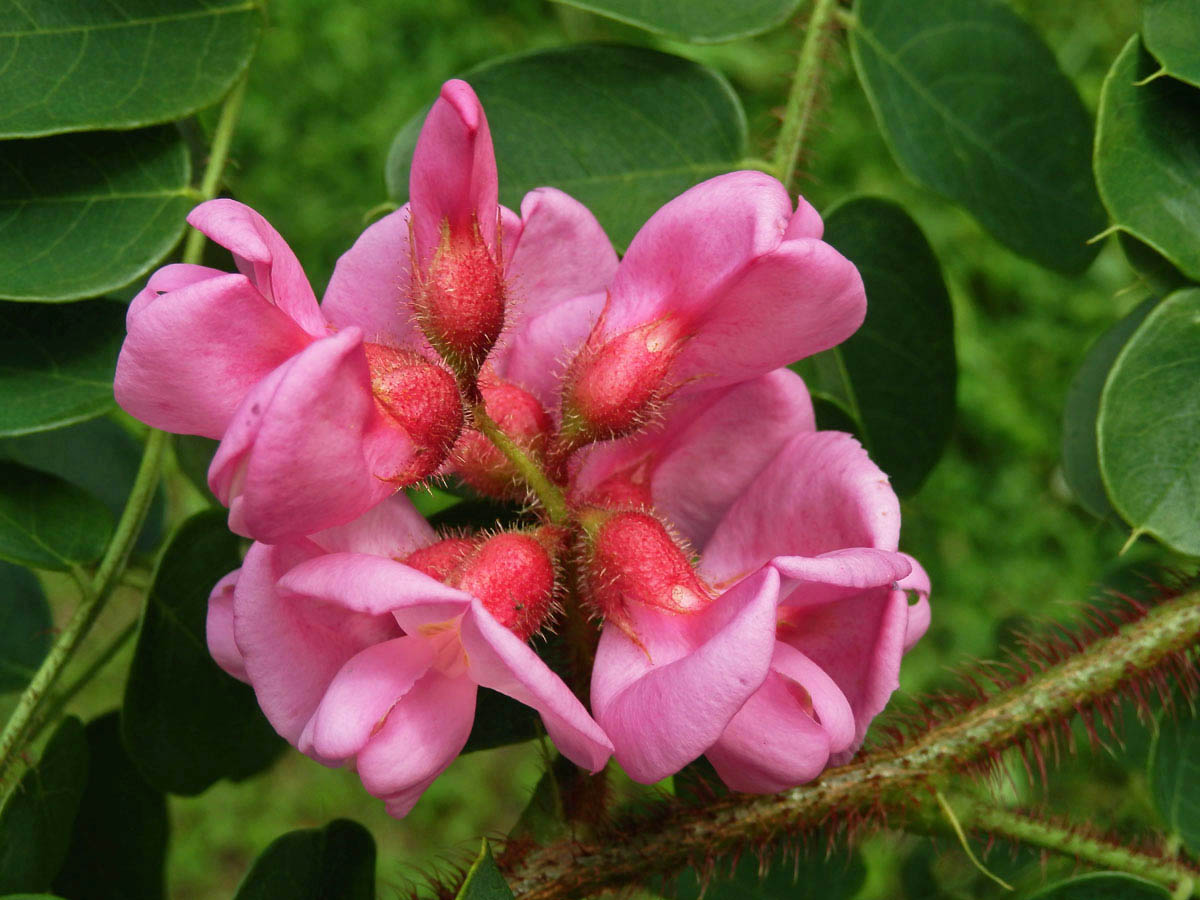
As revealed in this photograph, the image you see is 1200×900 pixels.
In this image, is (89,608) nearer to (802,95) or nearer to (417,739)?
(417,739)

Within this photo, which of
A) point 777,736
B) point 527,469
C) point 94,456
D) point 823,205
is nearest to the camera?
point 777,736

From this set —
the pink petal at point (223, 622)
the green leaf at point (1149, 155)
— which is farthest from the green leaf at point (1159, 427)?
the pink petal at point (223, 622)

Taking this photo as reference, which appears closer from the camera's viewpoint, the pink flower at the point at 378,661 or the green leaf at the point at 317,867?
the pink flower at the point at 378,661

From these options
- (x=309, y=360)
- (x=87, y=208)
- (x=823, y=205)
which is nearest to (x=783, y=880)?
(x=309, y=360)

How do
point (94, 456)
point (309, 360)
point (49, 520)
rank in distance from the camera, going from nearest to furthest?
point (309, 360), point (49, 520), point (94, 456)

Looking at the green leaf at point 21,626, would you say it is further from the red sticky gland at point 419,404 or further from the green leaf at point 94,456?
the red sticky gland at point 419,404

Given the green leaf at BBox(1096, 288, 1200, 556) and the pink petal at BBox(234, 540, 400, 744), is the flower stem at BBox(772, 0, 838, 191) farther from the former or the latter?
the pink petal at BBox(234, 540, 400, 744)
